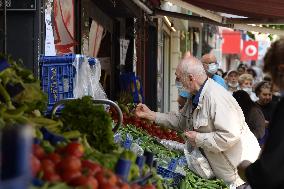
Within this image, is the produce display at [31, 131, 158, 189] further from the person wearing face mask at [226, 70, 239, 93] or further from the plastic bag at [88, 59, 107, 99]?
the person wearing face mask at [226, 70, 239, 93]

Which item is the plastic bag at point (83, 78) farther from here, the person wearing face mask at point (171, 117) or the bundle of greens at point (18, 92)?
the person wearing face mask at point (171, 117)

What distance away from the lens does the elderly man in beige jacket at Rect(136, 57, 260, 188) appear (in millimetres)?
5863

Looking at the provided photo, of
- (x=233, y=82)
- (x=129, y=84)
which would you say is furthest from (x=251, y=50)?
(x=129, y=84)

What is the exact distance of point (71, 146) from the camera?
2.99 meters

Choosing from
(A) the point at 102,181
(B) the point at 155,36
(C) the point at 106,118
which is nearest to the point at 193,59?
(C) the point at 106,118

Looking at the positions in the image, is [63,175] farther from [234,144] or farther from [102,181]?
[234,144]

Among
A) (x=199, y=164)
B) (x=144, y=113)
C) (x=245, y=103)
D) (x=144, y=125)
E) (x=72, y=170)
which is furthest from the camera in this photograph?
(x=144, y=125)

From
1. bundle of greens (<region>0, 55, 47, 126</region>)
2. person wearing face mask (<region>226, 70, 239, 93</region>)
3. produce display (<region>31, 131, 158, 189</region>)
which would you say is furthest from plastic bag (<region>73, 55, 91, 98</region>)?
person wearing face mask (<region>226, 70, 239, 93</region>)

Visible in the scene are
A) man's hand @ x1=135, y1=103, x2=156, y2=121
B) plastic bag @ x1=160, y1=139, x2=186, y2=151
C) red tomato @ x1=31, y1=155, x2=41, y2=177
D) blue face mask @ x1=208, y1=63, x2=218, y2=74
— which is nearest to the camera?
red tomato @ x1=31, y1=155, x2=41, y2=177

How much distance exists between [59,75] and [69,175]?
2.37 metres

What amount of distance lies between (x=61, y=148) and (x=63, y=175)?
34 cm

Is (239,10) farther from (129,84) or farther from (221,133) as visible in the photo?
(221,133)

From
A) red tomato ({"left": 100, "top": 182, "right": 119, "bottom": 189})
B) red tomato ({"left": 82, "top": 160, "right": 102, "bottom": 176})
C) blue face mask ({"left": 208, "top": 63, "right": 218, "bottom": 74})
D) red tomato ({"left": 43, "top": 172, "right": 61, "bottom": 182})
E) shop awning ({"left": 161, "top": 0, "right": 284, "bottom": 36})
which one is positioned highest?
shop awning ({"left": 161, "top": 0, "right": 284, "bottom": 36})

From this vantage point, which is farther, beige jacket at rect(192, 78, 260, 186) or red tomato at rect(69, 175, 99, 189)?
beige jacket at rect(192, 78, 260, 186)
